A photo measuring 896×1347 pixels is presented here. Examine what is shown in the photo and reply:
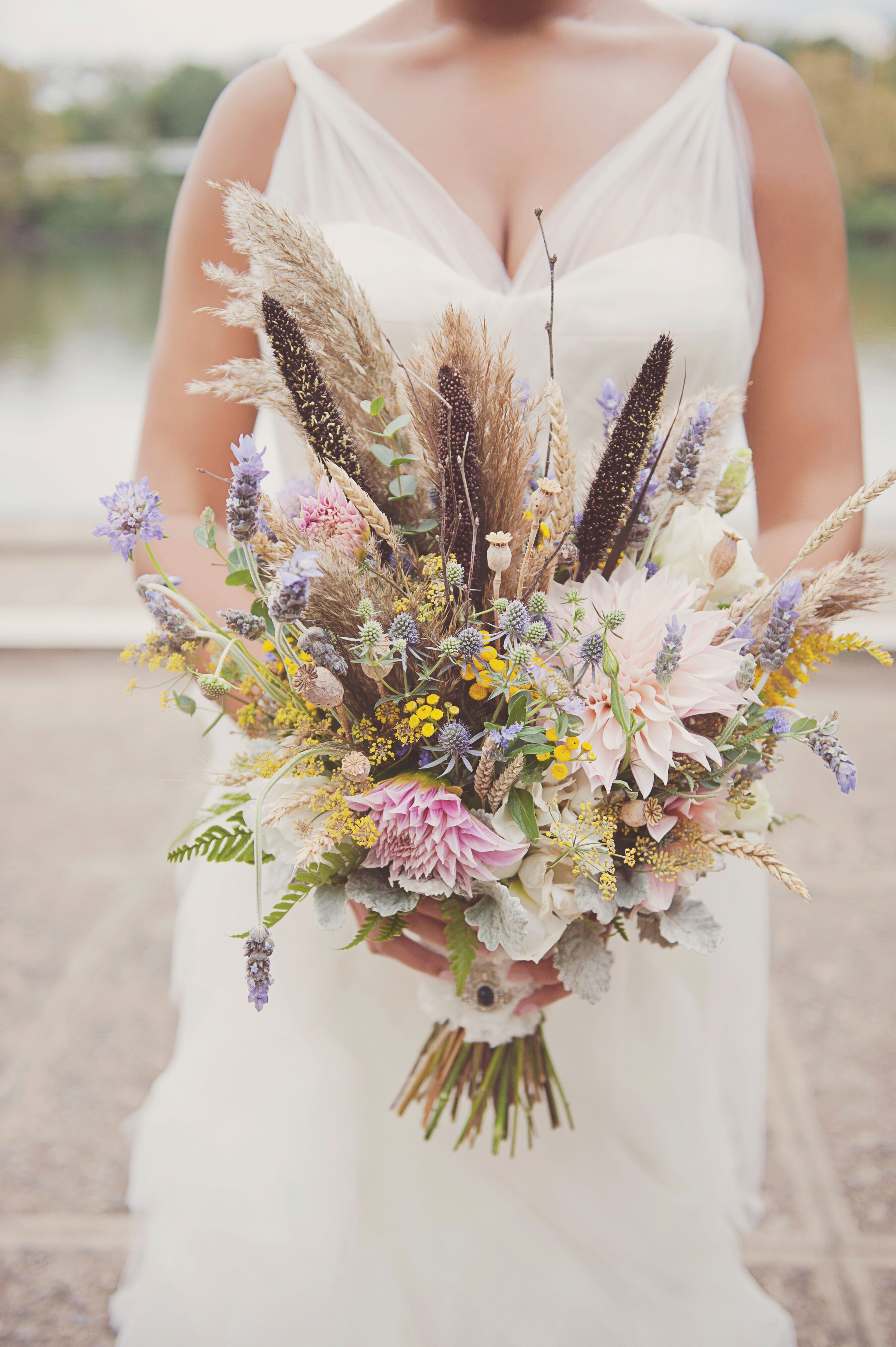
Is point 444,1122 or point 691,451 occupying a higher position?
point 691,451

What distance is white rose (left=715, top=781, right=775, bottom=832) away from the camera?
90 centimetres

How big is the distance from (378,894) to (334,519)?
33cm

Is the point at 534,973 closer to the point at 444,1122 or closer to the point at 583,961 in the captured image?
the point at 583,961

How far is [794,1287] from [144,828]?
6.75ft

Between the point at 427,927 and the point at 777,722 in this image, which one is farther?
the point at 427,927

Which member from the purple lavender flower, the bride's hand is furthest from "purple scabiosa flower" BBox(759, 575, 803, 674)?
the bride's hand

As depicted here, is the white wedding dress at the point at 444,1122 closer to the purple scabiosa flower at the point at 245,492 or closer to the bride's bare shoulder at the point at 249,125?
the bride's bare shoulder at the point at 249,125

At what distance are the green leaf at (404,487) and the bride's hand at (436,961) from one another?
0.44m

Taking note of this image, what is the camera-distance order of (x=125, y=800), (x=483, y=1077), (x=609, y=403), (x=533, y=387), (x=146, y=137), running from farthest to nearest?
(x=146, y=137), (x=125, y=800), (x=533, y=387), (x=483, y=1077), (x=609, y=403)

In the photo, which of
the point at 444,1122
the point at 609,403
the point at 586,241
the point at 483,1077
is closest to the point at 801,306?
the point at 586,241

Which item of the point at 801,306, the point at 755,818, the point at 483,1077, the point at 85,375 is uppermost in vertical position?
the point at 85,375

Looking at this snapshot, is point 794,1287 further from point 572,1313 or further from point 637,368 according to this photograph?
point 637,368

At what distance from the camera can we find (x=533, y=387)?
1.28 meters

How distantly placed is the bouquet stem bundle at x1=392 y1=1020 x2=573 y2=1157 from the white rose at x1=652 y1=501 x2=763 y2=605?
0.62 meters
